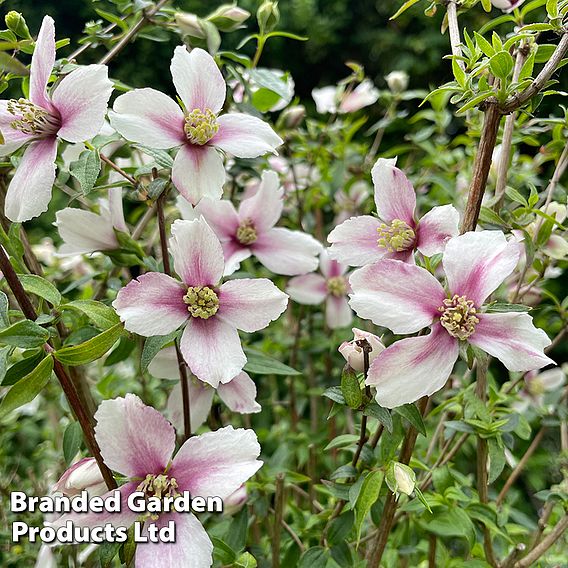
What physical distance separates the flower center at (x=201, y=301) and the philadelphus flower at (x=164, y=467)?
7 cm

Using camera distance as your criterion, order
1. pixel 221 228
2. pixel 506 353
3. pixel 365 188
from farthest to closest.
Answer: pixel 365 188 < pixel 221 228 < pixel 506 353

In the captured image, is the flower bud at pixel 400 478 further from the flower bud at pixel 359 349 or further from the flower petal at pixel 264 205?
the flower petal at pixel 264 205

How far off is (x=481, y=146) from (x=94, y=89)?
280mm

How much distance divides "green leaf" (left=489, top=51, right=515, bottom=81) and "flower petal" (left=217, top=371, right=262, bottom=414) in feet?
0.96

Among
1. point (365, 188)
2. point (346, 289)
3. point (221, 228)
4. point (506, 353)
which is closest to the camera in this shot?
point (506, 353)

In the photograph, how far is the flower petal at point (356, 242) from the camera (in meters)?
0.53

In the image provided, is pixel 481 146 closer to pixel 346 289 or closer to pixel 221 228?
pixel 221 228

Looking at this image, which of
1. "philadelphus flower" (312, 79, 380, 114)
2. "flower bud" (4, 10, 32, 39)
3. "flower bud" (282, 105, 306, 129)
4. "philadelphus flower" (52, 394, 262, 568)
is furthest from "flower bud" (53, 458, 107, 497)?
"philadelphus flower" (312, 79, 380, 114)

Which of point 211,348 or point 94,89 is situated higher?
point 94,89

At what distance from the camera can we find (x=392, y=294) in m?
0.46

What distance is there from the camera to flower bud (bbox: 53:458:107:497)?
48 centimetres

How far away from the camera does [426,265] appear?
508 millimetres

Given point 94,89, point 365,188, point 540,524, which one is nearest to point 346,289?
point 365,188

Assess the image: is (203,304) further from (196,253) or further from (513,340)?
(513,340)
